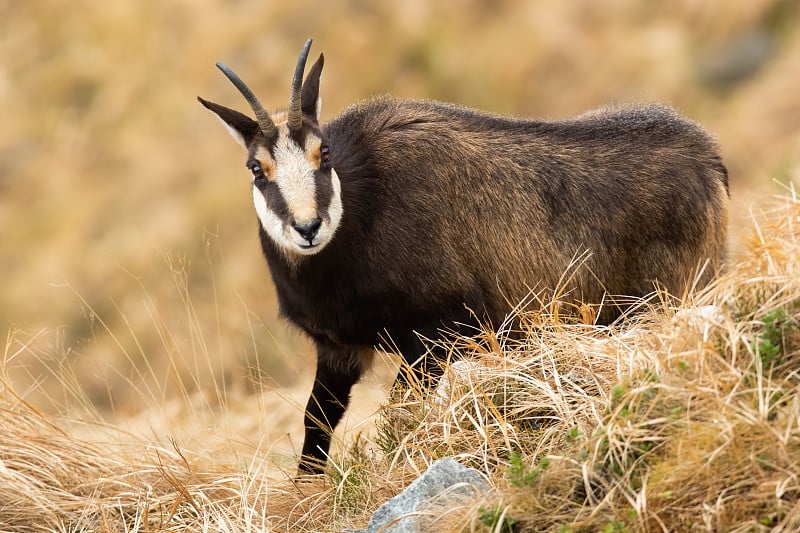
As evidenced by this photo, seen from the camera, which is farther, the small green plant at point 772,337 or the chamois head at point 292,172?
the chamois head at point 292,172

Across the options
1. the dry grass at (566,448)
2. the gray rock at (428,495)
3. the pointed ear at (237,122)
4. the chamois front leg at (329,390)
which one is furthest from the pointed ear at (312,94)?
the gray rock at (428,495)

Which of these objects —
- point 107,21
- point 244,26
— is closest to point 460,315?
point 244,26

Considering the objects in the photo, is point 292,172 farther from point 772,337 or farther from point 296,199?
point 772,337

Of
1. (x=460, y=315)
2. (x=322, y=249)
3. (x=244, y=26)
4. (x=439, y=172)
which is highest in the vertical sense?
(x=244, y=26)

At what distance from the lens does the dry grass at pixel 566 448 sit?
4.22 m

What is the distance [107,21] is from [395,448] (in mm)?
26227

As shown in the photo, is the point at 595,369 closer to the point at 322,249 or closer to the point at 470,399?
the point at 470,399

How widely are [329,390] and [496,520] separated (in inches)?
123

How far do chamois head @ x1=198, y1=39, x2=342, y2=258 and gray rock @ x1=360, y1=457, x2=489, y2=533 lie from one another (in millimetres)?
1942

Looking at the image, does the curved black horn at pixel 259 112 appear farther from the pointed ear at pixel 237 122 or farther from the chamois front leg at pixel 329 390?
the chamois front leg at pixel 329 390

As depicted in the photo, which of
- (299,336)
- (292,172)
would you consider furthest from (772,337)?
(299,336)

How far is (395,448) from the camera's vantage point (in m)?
5.89

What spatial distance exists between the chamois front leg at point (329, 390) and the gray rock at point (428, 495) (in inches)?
83.9

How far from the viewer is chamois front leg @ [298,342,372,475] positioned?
725 cm
